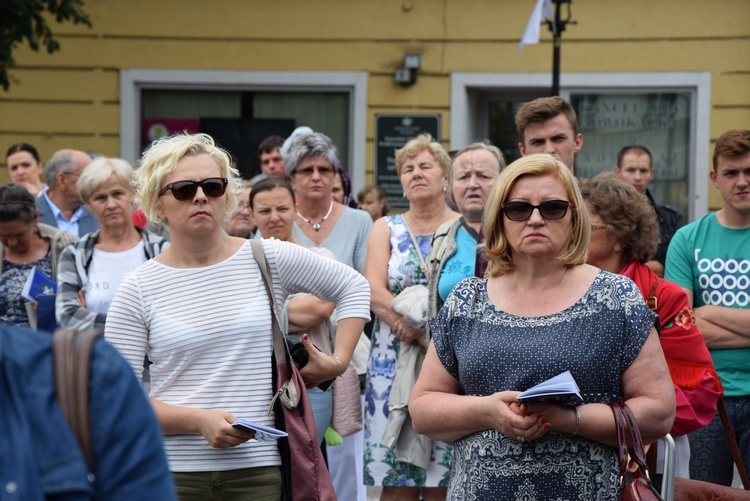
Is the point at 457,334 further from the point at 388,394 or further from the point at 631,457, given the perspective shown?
the point at 388,394

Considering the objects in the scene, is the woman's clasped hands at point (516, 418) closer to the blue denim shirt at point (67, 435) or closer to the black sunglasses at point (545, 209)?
the black sunglasses at point (545, 209)

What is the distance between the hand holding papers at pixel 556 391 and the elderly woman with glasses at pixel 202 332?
1.02 m

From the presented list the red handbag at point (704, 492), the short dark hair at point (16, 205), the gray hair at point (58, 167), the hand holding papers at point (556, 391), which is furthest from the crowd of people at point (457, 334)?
the gray hair at point (58, 167)

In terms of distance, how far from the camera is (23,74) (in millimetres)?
12680

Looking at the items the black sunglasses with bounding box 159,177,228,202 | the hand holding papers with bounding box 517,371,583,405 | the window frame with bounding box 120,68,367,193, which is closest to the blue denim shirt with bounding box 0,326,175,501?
the hand holding papers with bounding box 517,371,583,405

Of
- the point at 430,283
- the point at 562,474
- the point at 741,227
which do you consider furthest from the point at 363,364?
the point at 562,474

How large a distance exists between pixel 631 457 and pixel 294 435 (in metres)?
1.12

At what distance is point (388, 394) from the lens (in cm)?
580

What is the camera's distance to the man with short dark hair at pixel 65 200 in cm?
810

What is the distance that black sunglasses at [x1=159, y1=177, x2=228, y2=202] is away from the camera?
3.93 metres

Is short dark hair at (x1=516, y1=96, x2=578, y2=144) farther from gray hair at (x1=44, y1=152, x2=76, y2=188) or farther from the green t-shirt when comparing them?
gray hair at (x1=44, y1=152, x2=76, y2=188)

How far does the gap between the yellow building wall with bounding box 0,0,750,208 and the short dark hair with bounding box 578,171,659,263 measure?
26.5 feet

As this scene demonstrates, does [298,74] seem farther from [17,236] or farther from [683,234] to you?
[683,234]

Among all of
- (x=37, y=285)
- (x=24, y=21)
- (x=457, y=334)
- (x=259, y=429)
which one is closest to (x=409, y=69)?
(x=24, y=21)
